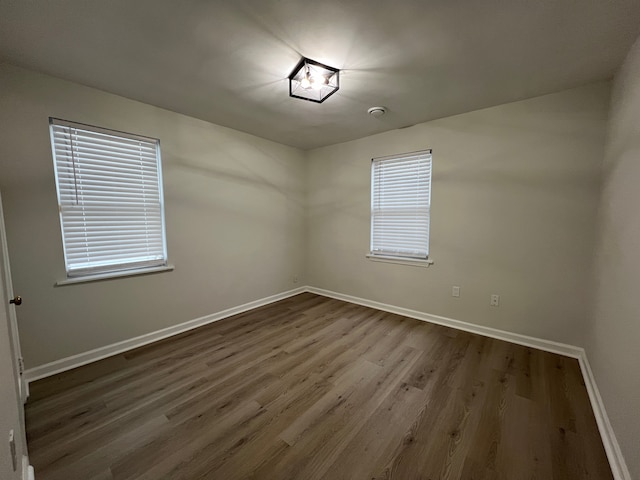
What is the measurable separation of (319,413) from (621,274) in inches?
80.5

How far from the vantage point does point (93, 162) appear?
2.20m

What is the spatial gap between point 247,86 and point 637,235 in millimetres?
2766

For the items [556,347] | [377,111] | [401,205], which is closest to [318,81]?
[377,111]

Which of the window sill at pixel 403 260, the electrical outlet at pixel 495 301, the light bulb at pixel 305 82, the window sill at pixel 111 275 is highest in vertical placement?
the light bulb at pixel 305 82

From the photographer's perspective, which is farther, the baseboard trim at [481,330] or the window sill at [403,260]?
the window sill at [403,260]

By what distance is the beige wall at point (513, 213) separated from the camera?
2.18m

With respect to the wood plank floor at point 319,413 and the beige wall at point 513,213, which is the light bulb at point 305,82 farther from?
the wood plank floor at point 319,413

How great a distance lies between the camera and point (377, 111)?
8.57 feet

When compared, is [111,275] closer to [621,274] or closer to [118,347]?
[118,347]

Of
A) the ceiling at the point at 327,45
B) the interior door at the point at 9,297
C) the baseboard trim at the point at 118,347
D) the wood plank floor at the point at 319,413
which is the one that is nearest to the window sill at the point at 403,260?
the wood plank floor at the point at 319,413

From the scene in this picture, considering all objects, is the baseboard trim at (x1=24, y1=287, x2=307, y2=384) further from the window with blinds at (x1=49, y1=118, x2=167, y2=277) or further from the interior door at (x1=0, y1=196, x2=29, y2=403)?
the window with blinds at (x1=49, y1=118, x2=167, y2=277)

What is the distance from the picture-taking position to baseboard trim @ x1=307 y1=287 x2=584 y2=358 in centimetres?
231

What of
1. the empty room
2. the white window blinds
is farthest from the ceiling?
the white window blinds

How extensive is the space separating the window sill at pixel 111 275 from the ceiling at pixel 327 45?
1649 millimetres
